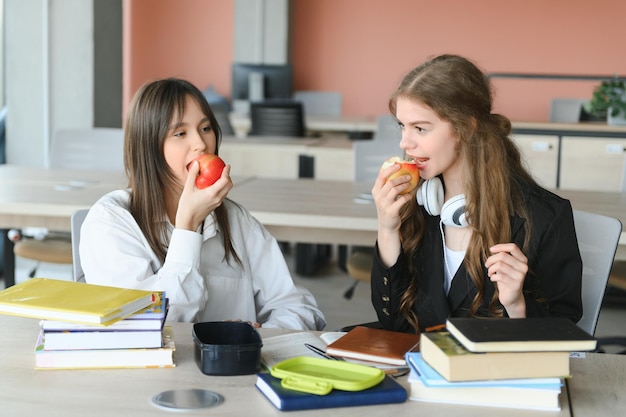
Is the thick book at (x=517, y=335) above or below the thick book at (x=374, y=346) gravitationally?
above

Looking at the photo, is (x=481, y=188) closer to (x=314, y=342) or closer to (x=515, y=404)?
(x=314, y=342)

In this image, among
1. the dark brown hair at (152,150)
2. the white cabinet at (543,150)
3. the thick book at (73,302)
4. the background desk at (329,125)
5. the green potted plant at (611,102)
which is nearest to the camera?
the thick book at (73,302)

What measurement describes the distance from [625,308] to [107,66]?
3.32 m

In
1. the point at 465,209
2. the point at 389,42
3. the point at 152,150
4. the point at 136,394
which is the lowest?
the point at 136,394

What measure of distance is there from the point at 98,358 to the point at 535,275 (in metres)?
0.97

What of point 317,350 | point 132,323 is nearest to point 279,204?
point 317,350

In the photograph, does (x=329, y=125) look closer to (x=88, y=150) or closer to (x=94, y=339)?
(x=88, y=150)

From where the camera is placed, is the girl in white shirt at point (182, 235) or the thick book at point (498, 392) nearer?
the thick book at point (498, 392)

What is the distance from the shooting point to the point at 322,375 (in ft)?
4.55

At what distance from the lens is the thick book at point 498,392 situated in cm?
132

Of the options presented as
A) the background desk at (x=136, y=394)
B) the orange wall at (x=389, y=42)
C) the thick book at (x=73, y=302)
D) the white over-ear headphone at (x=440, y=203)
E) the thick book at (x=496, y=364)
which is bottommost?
the background desk at (x=136, y=394)

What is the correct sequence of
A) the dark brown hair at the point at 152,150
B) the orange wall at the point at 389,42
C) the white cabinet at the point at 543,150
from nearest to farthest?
the dark brown hair at the point at 152,150 < the white cabinet at the point at 543,150 < the orange wall at the point at 389,42

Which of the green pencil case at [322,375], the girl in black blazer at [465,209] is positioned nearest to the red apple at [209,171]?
the girl in black blazer at [465,209]

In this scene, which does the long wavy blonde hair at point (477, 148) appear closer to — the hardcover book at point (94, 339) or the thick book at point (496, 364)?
the thick book at point (496, 364)
